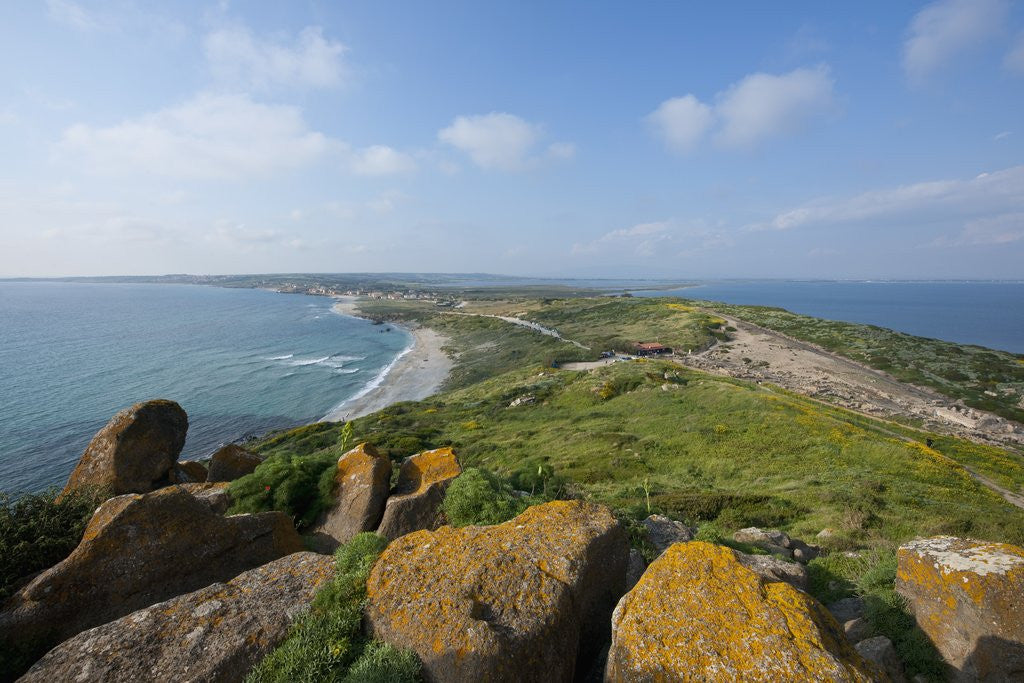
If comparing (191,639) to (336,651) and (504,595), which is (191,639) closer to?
(336,651)

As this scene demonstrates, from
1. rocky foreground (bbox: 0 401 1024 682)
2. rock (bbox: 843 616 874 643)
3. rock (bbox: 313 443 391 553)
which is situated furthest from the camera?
rock (bbox: 313 443 391 553)

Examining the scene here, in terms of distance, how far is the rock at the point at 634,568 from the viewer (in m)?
7.92

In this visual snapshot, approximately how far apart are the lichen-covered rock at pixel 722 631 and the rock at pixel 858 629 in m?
2.54

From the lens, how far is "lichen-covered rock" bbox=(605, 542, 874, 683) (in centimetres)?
442

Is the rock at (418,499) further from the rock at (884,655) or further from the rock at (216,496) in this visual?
the rock at (884,655)

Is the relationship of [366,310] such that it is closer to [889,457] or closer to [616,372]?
[616,372]

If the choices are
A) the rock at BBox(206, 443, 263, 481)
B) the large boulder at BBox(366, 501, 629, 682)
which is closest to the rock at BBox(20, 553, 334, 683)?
the large boulder at BBox(366, 501, 629, 682)

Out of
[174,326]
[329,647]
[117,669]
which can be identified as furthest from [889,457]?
[174,326]

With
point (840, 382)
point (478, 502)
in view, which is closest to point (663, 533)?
point (478, 502)

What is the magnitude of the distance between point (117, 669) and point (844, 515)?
21.3 meters

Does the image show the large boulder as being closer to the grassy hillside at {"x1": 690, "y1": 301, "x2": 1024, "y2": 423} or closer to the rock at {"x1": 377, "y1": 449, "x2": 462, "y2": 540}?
the rock at {"x1": 377, "y1": 449, "x2": 462, "y2": 540}

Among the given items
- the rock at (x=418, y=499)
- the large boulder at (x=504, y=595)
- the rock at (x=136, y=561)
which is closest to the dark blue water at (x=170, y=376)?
the rock at (x=418, y=499)

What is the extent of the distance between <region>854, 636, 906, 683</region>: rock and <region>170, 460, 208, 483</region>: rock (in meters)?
20.2

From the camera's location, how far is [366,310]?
19112cm
